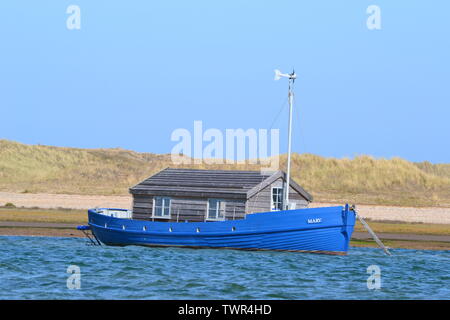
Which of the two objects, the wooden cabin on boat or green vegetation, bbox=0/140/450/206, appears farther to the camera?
green vegetation, bbox=0/140/450/206

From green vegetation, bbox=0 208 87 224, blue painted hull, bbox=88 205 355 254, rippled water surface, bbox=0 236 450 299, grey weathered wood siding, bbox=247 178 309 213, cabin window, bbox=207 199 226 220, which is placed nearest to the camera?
rippled water surface, bbox=0 236 450 299

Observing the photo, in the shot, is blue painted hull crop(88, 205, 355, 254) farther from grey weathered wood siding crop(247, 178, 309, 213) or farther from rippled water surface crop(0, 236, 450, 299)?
grey weathered wood siding crop(247, 178, 309, 213)

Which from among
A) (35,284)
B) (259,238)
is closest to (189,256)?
(259,238)

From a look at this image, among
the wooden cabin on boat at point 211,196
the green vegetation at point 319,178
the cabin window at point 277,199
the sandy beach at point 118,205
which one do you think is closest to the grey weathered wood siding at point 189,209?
the wooden cabin on boat at point 211,196

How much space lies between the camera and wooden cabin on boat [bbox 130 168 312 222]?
124 feet

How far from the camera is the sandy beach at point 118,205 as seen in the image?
5906cm

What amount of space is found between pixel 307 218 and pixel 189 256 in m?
5.07

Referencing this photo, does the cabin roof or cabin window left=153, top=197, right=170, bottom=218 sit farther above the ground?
the cabin roof

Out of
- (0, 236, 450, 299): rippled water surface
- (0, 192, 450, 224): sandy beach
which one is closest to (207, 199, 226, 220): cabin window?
(0, 236, 450, 299): rippled water surface

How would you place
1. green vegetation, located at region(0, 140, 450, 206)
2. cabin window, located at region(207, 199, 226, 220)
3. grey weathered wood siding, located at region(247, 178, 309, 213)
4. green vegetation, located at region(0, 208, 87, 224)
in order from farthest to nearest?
green vegetation, located at region(0, 140, 450, 206), green vegetation, located at region(0, 208, 87, 224), cabin window, located at region(207, 199, 226, 220), grey weathered wood siding, located at region(247, 178, 309, 213)

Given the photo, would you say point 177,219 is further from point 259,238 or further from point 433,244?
point 433,244

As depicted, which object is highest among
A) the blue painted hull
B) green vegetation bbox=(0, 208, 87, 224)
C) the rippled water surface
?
green vegetation bbox=(0, 208, 87, 224)

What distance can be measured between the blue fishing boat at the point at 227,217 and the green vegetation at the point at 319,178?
27.0m

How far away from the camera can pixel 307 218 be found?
35.2 m
